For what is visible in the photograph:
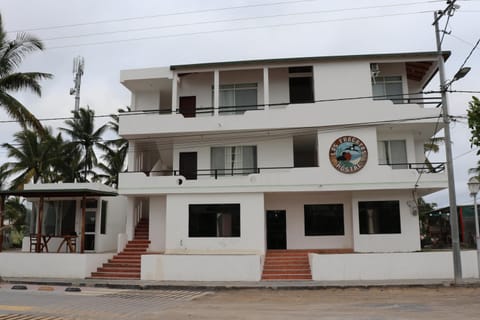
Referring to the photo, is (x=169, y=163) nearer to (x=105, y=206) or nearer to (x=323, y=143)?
(x=105, y=206)

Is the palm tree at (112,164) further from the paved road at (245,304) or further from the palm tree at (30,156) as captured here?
the paved road at (245,304)

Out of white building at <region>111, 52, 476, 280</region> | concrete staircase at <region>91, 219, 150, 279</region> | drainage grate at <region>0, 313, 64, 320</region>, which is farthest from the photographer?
white building at <region>111, 52, 476, 280</region>

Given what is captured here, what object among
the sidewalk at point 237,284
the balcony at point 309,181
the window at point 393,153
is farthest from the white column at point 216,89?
the sidewalk at point 237,284

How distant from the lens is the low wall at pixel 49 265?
773 inches

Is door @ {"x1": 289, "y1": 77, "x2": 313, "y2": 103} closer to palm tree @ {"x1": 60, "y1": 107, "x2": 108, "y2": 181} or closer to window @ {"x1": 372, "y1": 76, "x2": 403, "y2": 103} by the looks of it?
window @ {"x1": 372, "y1": 76, "x2": 403, "y2": 103}

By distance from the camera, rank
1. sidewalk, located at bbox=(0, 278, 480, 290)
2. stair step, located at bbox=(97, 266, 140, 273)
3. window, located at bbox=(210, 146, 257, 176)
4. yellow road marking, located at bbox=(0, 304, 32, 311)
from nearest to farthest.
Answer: yellow road marking, located at bbox=(0, 304, 32, 311), sidewalk, located at bbox=(0, 278, 480, 290), stair step, located at bbox=(97, 266, 140, 273), window, located at bbox=(210, 146, 257, 176)

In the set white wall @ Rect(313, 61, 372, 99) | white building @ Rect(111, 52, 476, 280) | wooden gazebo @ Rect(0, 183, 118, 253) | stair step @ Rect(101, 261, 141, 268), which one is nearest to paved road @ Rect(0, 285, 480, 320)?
white building @ Rect(111, 52, 476, 280)

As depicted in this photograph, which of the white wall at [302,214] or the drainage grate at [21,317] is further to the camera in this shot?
the white wall at [302,214]

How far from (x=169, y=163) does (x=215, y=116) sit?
639 centimetres

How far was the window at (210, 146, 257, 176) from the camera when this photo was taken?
74.7 feet

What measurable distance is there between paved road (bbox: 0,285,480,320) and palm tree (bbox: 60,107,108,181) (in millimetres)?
19400

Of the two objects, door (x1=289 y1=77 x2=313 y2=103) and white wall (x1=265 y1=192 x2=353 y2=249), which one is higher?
door (x1=289 y1=77 x2=313 y2=103)

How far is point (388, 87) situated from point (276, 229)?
8.98 meters

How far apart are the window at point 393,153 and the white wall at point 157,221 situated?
34.8 ft
